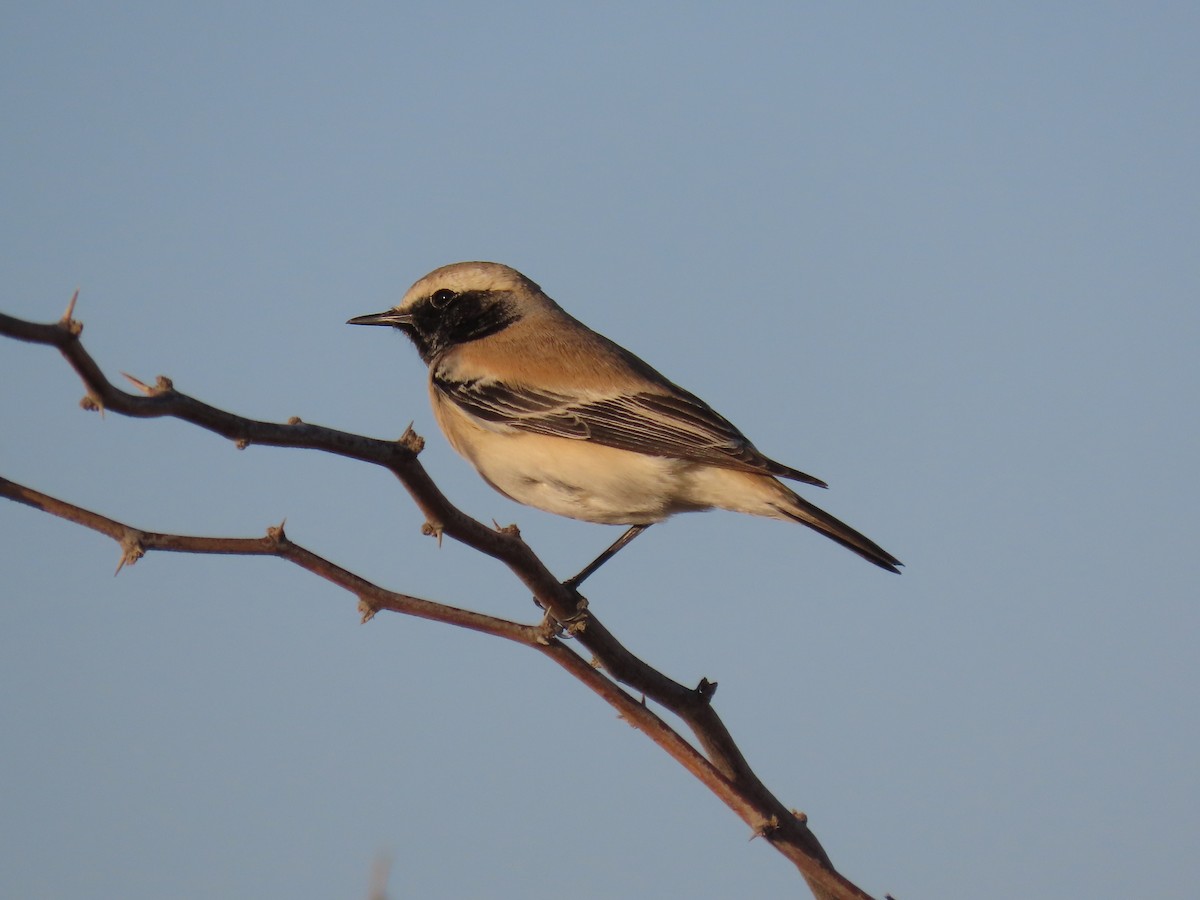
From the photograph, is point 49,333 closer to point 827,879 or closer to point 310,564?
point 310,564

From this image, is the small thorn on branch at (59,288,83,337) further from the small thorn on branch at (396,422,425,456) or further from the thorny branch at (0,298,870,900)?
the small thorn on branch at (396,422,425,456)

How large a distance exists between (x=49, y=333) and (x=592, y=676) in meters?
1.95

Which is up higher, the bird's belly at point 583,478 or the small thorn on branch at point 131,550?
the bird's belly at point 583,478

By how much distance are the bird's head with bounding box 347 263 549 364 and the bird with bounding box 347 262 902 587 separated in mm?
387

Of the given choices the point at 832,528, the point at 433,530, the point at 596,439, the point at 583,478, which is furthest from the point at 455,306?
the point at 433,530

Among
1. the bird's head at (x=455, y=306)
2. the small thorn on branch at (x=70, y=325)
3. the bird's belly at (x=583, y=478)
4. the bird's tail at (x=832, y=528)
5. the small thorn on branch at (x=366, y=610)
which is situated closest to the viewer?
the small thorn on branch at (x=70, y=325)

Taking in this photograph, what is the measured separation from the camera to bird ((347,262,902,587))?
7078 millimetres

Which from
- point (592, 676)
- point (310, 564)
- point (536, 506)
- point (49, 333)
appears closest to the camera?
point (49, 333)

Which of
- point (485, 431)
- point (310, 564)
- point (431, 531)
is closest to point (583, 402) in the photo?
point (485, 431)

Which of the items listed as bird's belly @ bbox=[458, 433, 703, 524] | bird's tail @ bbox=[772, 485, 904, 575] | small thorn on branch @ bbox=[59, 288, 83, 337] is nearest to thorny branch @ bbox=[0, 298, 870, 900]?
small thorn on branch @ bbox=[59, 288, 83, 337]

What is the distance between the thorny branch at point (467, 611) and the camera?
2916mm

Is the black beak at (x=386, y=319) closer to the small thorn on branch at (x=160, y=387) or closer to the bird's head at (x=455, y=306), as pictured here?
the bird's head at (x=455, y=306)

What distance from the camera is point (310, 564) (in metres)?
3.56

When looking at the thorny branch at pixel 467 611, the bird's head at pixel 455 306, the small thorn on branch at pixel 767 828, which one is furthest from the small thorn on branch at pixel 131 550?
the bird's head at pixel 455 306
